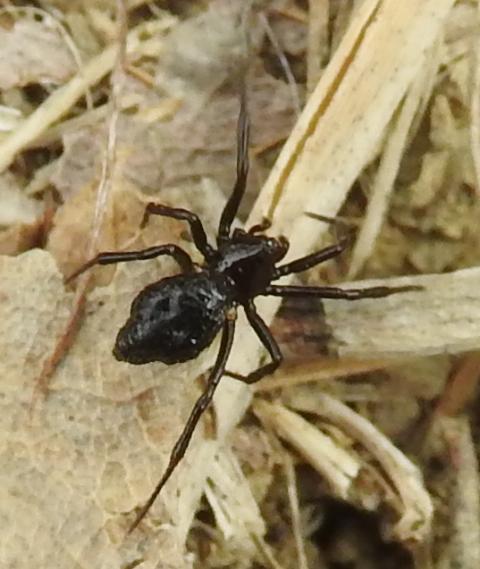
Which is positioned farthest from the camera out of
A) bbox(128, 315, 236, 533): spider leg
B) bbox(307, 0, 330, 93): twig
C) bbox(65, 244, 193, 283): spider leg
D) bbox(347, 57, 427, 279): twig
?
bbox(307, 0, 330, 93): twig

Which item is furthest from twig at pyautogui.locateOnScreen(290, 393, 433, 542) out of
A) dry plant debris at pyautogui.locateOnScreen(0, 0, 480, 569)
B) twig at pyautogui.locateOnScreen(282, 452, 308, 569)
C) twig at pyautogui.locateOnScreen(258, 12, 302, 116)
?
twig at pyautogui.locateOnScreen(258, 12, 302, 116)

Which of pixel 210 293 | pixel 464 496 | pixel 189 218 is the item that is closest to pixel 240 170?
pixel 189 218

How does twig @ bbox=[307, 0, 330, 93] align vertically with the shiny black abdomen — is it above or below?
above

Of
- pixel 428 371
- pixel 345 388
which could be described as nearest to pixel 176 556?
pixel 345 388

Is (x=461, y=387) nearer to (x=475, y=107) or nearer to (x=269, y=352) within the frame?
(x=269, y=352)

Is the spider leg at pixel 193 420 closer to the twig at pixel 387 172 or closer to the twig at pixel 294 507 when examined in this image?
the twig at pixel 294 507

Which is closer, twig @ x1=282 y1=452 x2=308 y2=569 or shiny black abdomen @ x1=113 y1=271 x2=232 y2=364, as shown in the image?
shiny black abdomen @ x1=113 y1=271 x2=232 y2=364

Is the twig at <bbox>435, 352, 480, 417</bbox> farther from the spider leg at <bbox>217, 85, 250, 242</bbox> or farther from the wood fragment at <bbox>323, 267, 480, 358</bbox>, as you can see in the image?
the spider leg at <bbox>217, 85, 250, 242</bbox>
